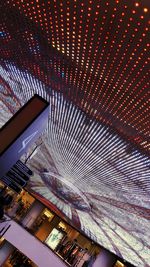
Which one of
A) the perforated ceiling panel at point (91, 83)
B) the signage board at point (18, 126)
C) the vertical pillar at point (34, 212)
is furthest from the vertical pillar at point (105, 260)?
the signage board at point (18, 126)

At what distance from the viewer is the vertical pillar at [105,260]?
16.3 metres

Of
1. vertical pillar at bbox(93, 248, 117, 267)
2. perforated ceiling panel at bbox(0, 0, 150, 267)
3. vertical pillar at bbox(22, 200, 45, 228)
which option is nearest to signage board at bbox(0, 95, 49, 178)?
perforated ceiling panel at bbox(0, 0, 150, 267)

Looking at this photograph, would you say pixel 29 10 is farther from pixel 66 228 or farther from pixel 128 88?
pixel 66 228

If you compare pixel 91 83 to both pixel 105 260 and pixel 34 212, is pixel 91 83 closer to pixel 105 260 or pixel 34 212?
pixel 105 260

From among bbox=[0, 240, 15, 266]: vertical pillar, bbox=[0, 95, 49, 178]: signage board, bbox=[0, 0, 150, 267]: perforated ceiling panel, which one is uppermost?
bbox=[0, 0, 150, 267]: perforated ceiling panel

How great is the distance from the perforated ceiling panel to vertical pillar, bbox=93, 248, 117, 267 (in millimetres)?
9084

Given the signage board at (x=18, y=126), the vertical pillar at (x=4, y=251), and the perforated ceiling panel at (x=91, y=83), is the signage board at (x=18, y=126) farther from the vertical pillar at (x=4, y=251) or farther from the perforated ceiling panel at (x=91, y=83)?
the vertical pillar at (x=4, y=251)

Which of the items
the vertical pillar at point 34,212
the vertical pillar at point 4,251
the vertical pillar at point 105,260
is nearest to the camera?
the vertical pillar at point 105,260

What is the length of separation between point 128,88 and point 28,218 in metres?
17.7

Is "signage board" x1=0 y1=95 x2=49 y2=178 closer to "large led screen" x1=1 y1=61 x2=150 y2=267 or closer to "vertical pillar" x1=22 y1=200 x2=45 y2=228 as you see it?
"large led screen" x1=1 y1=61 x2=150 y2=267

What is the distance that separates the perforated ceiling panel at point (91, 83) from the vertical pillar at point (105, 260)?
9.08 metres

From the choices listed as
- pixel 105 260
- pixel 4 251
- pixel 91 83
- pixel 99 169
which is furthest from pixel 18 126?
pixel 4 251

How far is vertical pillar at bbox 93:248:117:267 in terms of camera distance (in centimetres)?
1633

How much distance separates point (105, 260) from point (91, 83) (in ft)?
48.9
